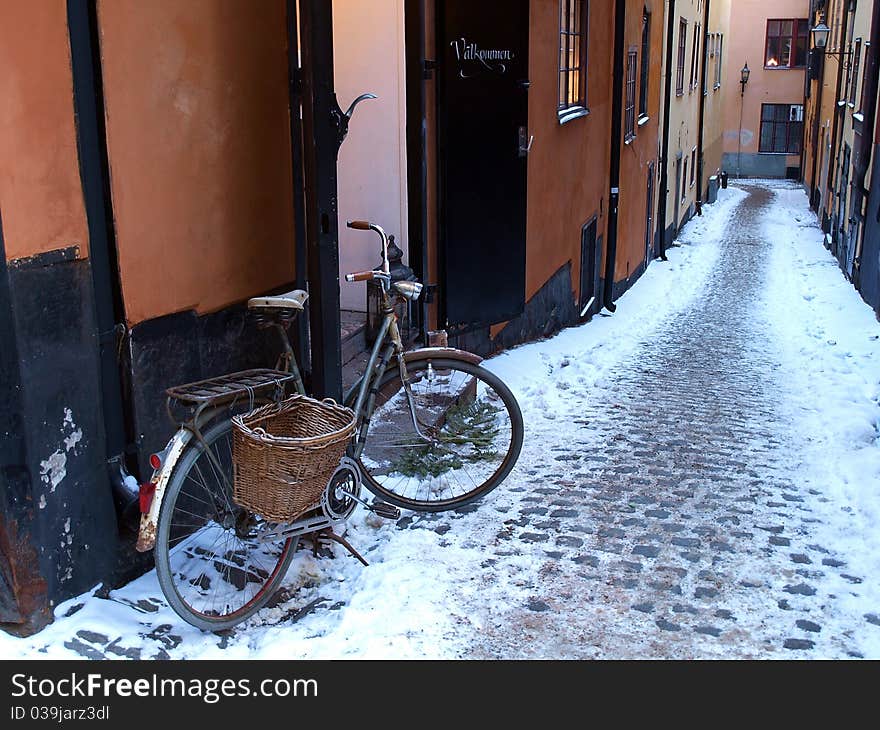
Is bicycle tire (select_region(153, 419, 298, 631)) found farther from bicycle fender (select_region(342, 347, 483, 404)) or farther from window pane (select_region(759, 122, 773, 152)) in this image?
window pane (select_region(759, 122, 773, 152))

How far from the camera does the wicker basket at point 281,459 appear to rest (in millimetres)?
3441

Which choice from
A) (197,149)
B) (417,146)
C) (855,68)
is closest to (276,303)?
(197,149)

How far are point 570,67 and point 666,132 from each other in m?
10.6

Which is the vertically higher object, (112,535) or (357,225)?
(357,225)

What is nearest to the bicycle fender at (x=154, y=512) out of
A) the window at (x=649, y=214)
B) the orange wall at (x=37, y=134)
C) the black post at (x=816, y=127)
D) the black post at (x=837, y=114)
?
the orange wall at (x=37, y=134)

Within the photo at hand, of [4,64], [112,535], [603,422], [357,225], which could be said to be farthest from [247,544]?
[603,422]

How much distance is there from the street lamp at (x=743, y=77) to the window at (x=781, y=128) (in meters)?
0.97

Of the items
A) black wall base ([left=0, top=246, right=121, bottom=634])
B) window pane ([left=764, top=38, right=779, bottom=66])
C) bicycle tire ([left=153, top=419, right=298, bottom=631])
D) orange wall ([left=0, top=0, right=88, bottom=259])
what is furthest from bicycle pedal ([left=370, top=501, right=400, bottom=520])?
window pane ([left=764, top=38, right=779, bottom=66])

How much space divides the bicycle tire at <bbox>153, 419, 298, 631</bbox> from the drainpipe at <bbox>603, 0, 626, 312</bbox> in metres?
10.4

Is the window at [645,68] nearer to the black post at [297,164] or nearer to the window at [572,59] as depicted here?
the window at [572,59]

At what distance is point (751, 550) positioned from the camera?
438 cm

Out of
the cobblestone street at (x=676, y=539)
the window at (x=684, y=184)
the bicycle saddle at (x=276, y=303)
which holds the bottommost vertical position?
the window at (x=684, y=184)
